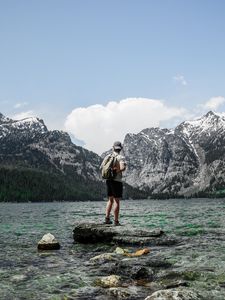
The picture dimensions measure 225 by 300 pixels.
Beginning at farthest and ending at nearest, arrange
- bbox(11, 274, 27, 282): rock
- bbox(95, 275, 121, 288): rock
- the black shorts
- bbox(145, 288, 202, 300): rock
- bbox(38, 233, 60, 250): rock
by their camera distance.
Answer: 1. the black shorts
2. bbox(38, 233, 60, 250): rock
3. bbox(11, 274, 27, 282): rock
4. bbox(95, 275, 121, 288): rock
5. bbox(145, 288, 202, 300): rock

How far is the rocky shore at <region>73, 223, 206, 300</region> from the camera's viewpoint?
34.9ft

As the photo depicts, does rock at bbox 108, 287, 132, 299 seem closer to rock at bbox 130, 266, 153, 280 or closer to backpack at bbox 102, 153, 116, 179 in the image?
rock at bbox 130, 266, 153, 280

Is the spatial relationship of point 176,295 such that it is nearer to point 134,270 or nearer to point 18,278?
point 134,270

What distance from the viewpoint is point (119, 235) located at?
72.2 ft

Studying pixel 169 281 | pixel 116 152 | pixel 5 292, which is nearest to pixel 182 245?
pixel 116 152

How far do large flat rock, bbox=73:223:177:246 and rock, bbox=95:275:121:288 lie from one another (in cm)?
898

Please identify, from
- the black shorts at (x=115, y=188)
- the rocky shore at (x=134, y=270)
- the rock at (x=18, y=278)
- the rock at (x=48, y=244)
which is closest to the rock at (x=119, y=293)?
the rocky shore at (x=134, y=270)

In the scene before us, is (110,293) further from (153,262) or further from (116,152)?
(116,152)

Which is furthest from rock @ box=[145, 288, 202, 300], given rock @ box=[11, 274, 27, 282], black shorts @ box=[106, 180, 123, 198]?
black shorts @ box=[106, 180, 123, 198]

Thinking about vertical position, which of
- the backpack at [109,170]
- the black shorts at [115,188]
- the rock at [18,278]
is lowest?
the rock at [18,278]

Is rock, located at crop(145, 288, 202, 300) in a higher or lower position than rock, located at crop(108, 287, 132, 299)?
higher

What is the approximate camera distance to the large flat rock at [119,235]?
21.3 meters

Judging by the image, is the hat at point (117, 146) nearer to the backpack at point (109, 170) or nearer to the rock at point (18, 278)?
the backpack at point (109, 170)

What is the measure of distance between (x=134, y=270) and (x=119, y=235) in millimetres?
8726
